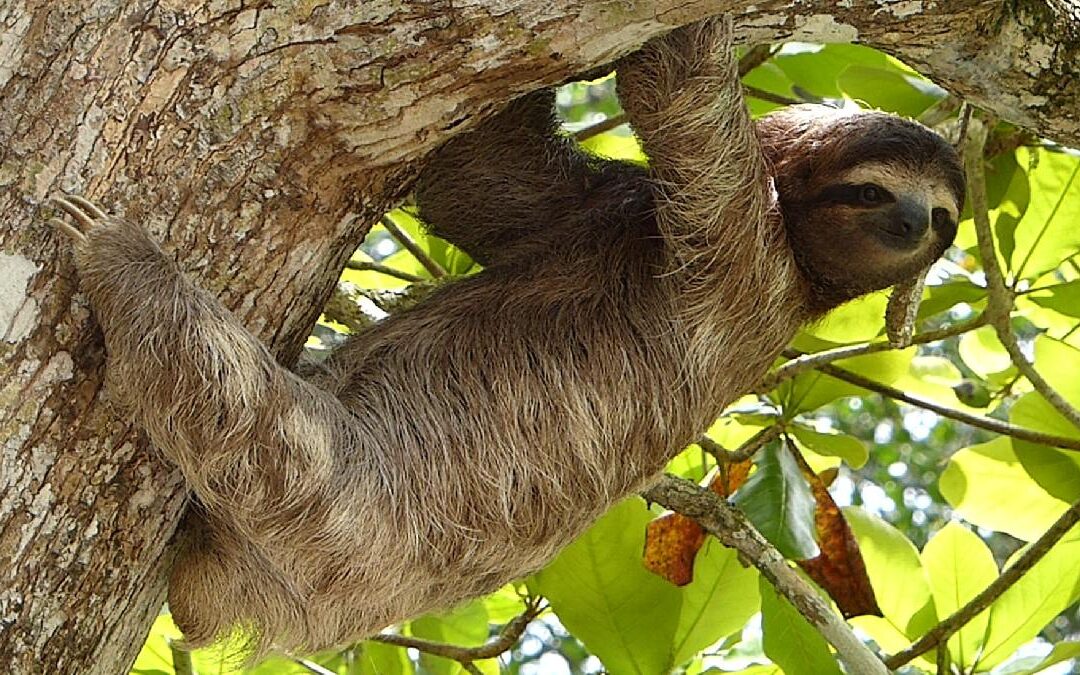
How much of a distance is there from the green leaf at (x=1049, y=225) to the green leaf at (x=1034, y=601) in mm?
1273

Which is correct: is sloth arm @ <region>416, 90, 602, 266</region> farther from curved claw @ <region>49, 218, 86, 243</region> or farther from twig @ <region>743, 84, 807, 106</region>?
curved claw @ <region>49, 218, 86, 243</region>

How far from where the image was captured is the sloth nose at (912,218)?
4.50 metres

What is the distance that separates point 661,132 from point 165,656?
3250mm

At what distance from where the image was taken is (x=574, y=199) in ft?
16.5

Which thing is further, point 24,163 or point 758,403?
point 758,403

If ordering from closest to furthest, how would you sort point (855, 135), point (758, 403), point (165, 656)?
point (855, 135) → point (165, 656) → point (758, 403)

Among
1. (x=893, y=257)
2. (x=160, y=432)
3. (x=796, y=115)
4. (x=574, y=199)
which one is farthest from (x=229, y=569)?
(x=796, y=115)

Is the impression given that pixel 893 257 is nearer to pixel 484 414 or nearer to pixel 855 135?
pixel 855 135

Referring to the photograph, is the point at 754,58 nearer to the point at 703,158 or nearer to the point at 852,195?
the point at 852,195

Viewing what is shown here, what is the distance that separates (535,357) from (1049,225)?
276 centimetres

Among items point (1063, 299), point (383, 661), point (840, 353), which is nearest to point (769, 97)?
point (840, 353)

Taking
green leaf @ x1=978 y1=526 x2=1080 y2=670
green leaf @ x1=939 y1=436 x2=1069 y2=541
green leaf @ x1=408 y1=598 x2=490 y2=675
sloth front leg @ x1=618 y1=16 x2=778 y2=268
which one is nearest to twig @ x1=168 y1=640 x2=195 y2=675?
green leaf @ x1=408 y1=598 x2=490 y2=675

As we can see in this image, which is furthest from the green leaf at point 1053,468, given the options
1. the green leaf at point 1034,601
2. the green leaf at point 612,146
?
the green leaf at point 612,146

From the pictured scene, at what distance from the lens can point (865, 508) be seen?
6.00m
